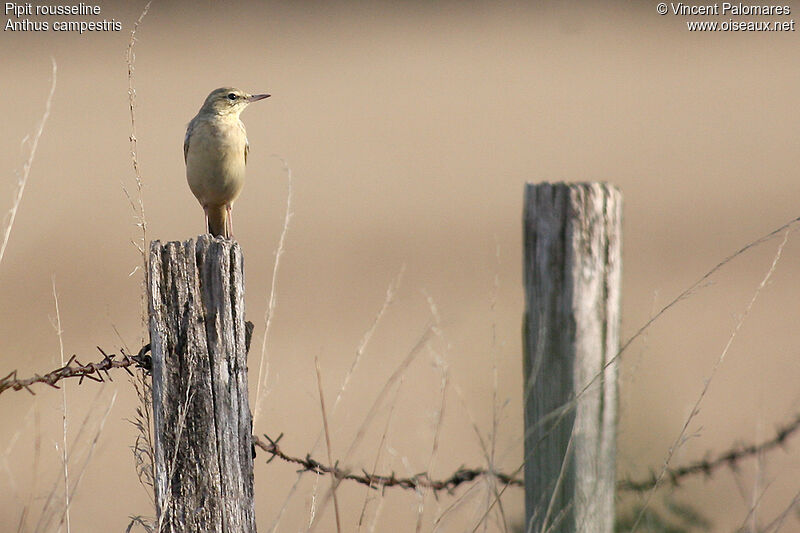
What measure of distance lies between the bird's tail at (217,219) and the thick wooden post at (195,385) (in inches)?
120

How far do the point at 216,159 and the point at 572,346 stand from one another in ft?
9.71

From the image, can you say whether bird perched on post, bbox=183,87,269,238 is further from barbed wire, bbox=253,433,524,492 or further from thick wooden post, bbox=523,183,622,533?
thick wooden post, bbox=523,183,622,533

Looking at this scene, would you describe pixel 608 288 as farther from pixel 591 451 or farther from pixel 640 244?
pixel 640 244

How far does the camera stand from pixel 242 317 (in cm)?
245

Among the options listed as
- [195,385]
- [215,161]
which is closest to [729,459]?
[195,385]

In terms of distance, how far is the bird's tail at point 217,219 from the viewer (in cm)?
544

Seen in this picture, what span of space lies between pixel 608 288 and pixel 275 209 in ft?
37.6

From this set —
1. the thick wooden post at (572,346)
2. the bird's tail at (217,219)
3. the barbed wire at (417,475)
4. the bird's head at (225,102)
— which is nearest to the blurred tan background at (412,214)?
the barbed wire at (417,475)

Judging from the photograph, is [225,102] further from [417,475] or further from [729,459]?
[729,459]

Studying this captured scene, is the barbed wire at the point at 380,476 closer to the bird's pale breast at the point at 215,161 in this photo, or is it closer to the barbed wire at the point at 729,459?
the barbed wire at the point at 729,459

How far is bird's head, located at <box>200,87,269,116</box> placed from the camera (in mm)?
5504

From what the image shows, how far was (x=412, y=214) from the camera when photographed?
45.7 feet

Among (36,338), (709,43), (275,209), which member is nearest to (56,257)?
(275,209)

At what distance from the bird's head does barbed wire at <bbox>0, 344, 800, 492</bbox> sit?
2641 millimetres
